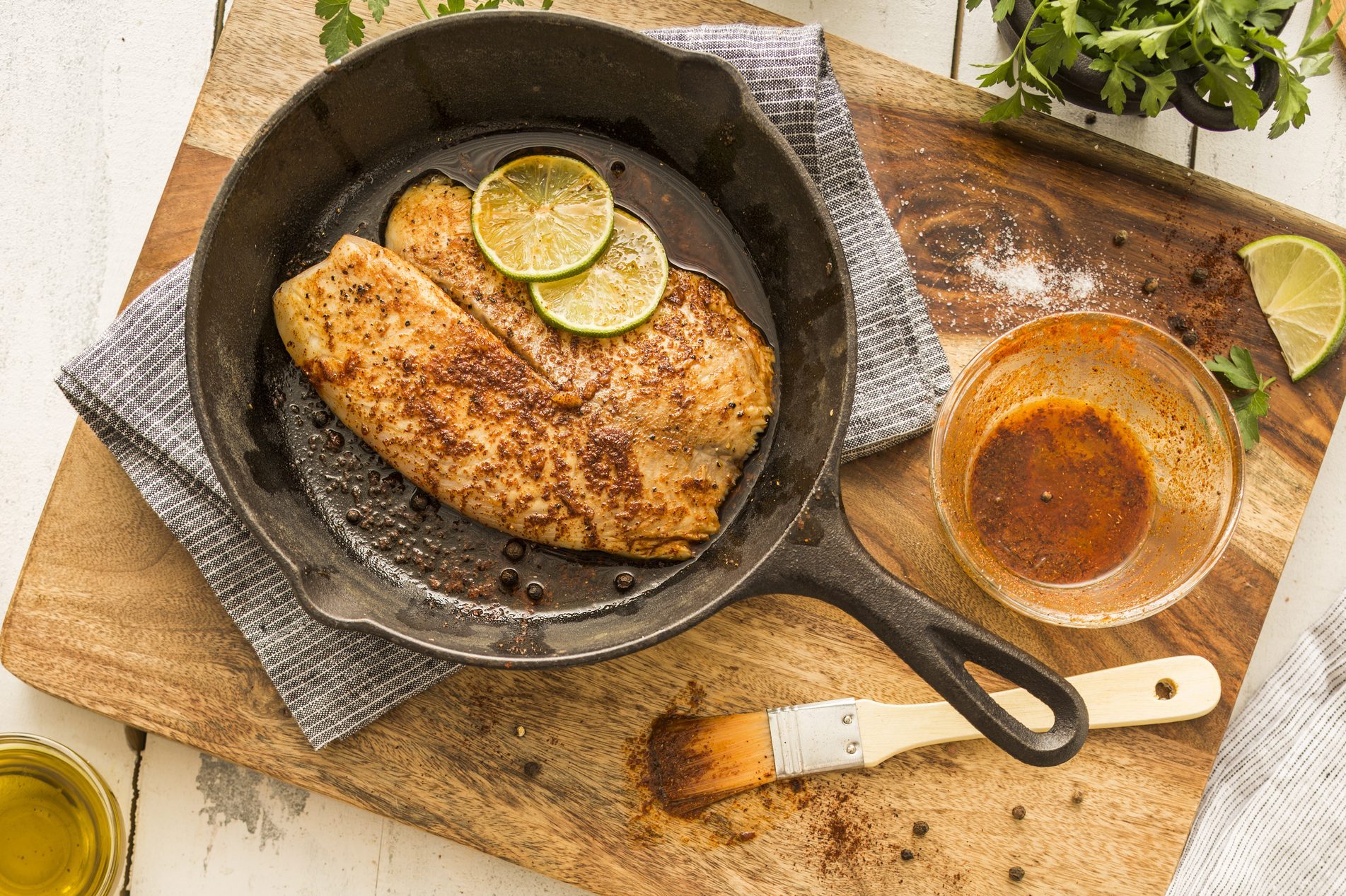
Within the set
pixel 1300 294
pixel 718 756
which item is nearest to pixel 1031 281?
pixel 1300 294

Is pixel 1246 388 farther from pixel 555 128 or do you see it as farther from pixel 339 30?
pixel 339 30

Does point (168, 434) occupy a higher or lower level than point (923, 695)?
higher

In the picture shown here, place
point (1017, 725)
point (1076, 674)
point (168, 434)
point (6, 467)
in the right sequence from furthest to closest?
point (6, 467), point (1076, 674), point (168, 434), point (1017, 725)

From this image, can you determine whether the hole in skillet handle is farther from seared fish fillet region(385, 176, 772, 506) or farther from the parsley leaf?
the parsley leaf

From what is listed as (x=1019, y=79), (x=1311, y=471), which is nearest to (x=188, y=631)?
(x=1019, y=79)

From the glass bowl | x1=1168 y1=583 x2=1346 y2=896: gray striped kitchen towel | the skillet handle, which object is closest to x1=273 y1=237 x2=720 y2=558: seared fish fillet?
the skillet handle

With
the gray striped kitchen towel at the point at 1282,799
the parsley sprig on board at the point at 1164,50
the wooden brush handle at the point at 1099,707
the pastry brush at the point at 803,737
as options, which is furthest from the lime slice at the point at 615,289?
the gray striped kitchen towel at the point at 1282,799

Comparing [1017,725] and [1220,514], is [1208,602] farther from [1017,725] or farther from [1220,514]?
[1017,725]
